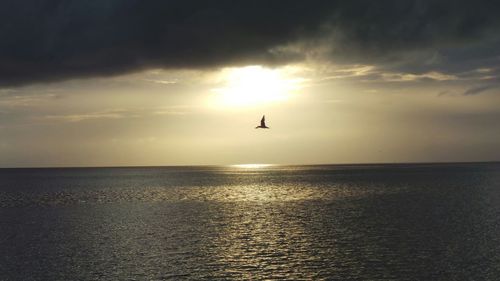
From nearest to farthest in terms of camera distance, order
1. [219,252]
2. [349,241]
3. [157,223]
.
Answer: [219,252]
[349,241]
[157,223]

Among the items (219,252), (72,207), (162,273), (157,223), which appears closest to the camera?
(162,273)

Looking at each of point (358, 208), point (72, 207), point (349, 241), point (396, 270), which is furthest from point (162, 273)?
point (72, 207)

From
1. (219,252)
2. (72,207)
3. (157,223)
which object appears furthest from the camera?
(72,207)

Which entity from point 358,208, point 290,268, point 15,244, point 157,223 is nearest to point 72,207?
point 157,223

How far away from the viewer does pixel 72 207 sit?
357 ft

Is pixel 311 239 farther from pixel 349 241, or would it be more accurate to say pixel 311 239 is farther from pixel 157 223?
pixel 157 223

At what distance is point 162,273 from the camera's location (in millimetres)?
45312

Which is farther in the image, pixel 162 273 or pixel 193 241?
pixel 193 241

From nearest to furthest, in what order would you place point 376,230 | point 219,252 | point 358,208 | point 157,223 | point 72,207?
point 219,252, point 376,230, point 157,223, point 358,208, point 72,207

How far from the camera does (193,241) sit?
6228 cm

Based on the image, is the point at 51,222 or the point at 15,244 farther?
Result: the point at 51,222

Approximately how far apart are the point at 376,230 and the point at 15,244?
44.8 meters

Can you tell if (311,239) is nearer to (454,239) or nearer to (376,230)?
(376,230)

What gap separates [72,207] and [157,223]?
122ft
